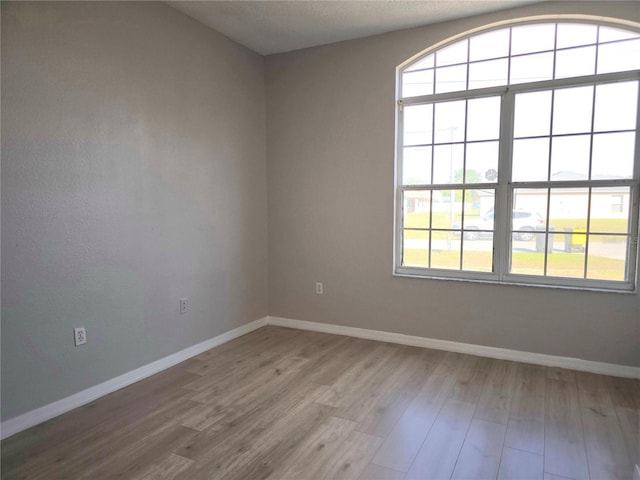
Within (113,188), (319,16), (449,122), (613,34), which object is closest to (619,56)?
(613,34)

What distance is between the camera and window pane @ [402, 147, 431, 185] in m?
3.60

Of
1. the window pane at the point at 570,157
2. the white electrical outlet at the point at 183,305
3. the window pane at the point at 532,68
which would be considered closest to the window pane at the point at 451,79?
the window pane at the point at 532,68

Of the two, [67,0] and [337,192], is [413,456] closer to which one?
[337,192]

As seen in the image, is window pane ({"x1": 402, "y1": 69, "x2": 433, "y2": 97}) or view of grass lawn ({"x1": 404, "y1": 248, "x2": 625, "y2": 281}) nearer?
view of grass lawn ({"x1": 404, "y1": 248, "x2": 625, "y2": 281})

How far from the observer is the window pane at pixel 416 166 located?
3.60m

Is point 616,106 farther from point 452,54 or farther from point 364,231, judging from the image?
point 364,231

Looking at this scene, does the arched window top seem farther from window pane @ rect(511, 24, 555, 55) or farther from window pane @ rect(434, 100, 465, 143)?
window pane @ rect(434, 100, 465, 143)

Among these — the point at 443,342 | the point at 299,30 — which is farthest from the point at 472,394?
the point at 299,30

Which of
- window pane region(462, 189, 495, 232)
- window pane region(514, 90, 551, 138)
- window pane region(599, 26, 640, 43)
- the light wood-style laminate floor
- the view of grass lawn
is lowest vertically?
the light wood-style laminate floor

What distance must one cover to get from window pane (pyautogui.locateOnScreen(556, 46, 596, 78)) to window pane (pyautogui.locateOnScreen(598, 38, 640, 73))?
5cm

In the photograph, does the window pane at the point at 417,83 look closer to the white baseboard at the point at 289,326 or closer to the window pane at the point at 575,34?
the window pane at the point at 575,34

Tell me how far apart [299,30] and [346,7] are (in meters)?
0.58

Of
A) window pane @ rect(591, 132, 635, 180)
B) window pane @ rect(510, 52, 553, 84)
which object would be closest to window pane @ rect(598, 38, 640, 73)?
window pane @ rect(510, 52, 553, 84)

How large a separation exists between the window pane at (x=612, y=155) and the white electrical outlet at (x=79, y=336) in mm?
3821
